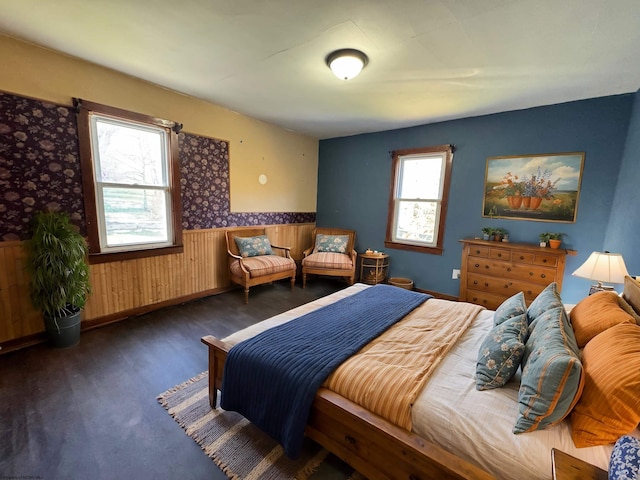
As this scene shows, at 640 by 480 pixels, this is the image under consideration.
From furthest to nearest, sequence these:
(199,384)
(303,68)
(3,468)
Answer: (303,68), (199,384), (3,468)

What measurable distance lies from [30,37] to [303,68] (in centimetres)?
211

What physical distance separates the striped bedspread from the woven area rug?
0.48 m

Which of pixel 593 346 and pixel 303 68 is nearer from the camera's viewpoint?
pixel 593 346


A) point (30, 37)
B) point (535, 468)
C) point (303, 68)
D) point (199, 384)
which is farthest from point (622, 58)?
point (30, 37)

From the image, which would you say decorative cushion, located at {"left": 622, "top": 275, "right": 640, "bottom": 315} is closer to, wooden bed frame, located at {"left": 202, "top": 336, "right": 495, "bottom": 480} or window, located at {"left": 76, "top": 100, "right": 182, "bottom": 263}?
wooden bed frame, located at {"left": 202, "top": 336, "right": 495, "bottom": 480}

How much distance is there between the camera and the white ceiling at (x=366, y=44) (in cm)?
160

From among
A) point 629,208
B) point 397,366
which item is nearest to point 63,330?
point 397,366

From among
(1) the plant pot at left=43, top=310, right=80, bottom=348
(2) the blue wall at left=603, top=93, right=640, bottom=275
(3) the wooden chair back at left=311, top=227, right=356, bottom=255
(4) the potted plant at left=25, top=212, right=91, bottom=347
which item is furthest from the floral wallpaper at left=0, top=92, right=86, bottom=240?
(2) the blue wall at left=603, top=93, right=640, bottom=275

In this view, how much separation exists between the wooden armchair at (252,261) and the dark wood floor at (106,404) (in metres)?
0.72

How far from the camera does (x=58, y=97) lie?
2.34m

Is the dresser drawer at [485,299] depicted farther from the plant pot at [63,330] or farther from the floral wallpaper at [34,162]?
the floral wallpaper at [34,162]

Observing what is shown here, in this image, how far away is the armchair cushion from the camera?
3.53 m

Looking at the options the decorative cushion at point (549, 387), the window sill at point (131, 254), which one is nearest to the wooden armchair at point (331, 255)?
the window sill at point (131, 254)

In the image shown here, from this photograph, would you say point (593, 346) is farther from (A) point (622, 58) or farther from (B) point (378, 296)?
(A) point (622, 58)
